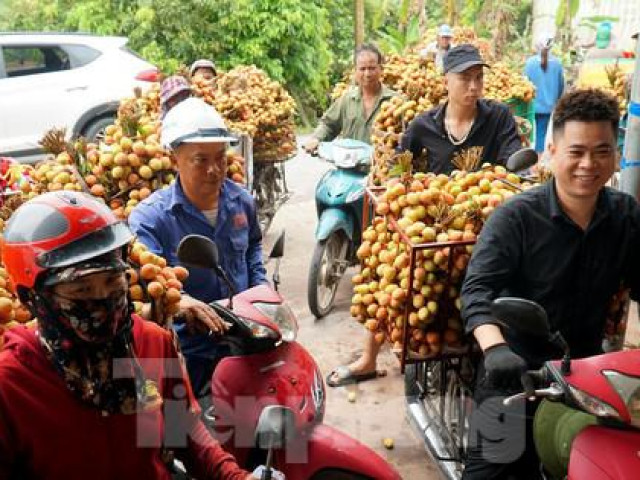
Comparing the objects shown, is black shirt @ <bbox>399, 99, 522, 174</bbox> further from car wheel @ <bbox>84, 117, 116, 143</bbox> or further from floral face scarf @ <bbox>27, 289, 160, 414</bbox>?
car wheel @ <bbox>84, 117, 116, 143</bbox>

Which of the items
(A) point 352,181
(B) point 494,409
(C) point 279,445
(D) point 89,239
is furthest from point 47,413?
(A) point 352,181

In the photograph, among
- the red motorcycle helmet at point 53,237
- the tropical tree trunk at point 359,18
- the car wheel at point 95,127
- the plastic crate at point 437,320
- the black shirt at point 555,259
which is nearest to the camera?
the red motorcycle helmet at point 53,237

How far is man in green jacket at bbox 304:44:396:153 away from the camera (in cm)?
575

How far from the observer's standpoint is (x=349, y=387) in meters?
4.50

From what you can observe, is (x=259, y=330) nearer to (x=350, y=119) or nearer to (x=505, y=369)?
(x=505, y=369)

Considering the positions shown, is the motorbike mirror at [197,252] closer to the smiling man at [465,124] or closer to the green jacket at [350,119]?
the smiling man at [465,124]

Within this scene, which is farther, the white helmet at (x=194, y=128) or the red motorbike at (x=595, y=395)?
the white helmet at (x=194, y=128)

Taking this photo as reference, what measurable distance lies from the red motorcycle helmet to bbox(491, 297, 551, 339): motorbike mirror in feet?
3.38

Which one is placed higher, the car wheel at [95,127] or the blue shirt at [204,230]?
the blue shirt at [204,230]

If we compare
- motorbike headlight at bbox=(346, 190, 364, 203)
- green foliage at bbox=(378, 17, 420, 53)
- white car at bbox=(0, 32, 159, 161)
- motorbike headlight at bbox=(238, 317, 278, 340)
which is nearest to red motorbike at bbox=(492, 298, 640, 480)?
motorbike headlight at bbox=(238, 317, 278, 340)

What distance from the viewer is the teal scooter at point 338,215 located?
529 centimetres

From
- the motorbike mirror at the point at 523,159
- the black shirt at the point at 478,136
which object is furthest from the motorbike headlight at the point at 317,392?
the black shirt at the point at 478,136

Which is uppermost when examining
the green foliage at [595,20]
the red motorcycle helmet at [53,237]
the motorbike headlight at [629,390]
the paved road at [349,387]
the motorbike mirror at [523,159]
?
the green foliage at [595,20]

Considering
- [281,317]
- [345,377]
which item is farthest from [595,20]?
[281,317]
